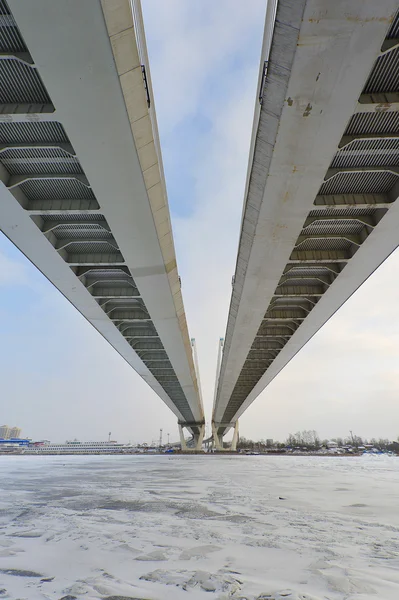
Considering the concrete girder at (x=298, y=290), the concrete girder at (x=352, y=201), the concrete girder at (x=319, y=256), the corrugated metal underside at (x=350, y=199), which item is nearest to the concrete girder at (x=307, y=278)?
the corrugated metal underside at (x=350, y=199)

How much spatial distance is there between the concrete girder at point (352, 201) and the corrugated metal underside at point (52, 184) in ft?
23.2

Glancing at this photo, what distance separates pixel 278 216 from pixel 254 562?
8.37 m

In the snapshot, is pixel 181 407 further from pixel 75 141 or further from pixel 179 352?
pixel 75 141

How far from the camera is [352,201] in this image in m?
9.98

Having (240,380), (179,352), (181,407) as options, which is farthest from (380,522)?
(181,407)

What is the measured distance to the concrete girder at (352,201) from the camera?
32.0 feet

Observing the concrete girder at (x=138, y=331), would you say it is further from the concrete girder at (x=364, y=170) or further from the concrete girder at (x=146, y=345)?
the concrete girder at (x=364, y=170)

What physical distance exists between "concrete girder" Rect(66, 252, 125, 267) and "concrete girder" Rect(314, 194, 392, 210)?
25.2ft

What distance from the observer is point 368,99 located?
6848 millimetres

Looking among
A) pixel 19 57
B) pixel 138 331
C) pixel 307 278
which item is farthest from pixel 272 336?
pixel 19 57

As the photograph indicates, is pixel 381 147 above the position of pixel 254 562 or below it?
above

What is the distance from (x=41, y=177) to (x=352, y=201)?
960 cm

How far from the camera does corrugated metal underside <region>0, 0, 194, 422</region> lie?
6.67 meters

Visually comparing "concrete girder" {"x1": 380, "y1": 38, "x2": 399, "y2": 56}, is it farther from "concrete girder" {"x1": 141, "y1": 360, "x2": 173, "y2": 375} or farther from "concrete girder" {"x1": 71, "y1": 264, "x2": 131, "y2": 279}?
"concrete girder" {"x1": 141, "y1": 360, "x2": 173, "y2": 375}
